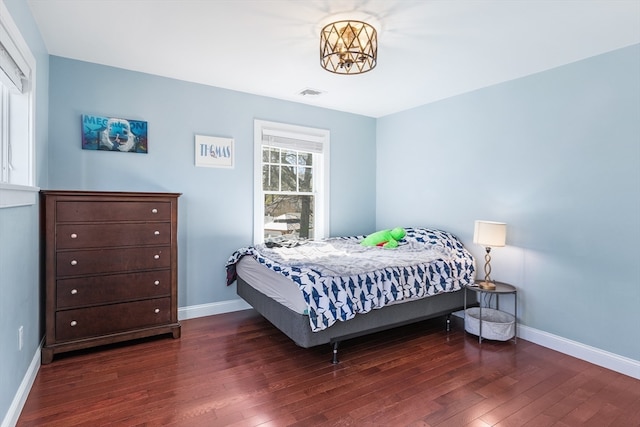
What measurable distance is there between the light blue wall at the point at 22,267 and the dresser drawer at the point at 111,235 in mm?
192

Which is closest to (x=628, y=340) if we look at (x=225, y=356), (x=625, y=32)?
(x=625, y=32)

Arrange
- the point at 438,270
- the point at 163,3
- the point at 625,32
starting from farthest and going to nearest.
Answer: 1. the point at 438,270
2. the point at 625,32
3. the point at 163,3

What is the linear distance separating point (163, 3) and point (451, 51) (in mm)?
2086

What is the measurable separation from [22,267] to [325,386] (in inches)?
79.5

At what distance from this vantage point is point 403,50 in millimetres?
2697

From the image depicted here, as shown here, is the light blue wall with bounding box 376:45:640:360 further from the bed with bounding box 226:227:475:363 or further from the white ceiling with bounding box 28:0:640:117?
the bed with bounding box 226:227:475:363

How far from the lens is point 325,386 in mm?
2287

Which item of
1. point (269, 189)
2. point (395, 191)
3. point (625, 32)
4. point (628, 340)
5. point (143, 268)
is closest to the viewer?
point (625, 32)

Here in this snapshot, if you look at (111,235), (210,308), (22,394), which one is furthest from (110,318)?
(210,308)

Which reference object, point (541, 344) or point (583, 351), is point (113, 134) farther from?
point (583, 351)

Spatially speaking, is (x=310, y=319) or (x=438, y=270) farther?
(x=438, y=270)

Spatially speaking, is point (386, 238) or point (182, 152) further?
point (386, 238)

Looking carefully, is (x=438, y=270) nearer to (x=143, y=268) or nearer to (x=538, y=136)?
(x=538, y=136)

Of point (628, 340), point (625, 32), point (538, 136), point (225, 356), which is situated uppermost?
point (625, 32)
